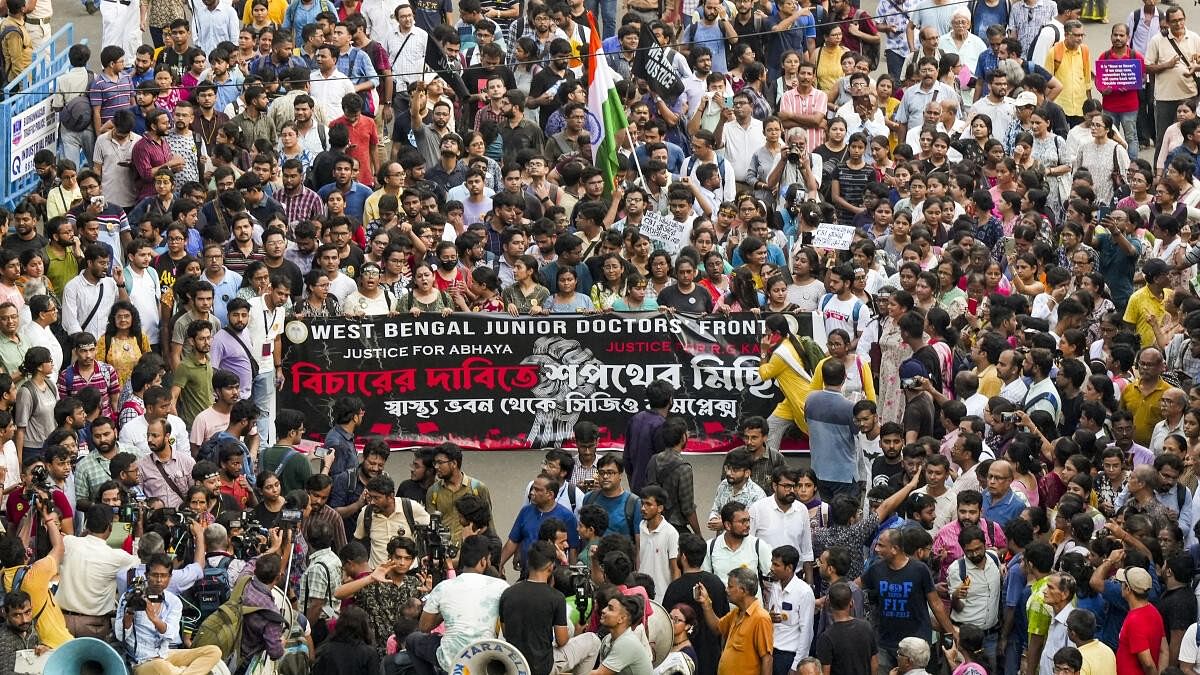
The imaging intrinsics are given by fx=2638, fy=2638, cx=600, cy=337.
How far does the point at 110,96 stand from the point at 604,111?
4244mm

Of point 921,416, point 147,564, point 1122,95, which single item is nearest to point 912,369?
point 921,416

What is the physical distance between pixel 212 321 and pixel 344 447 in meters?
1.83

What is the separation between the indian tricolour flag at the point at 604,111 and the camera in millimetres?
21781

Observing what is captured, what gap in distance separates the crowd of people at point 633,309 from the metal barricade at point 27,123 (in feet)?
0.50

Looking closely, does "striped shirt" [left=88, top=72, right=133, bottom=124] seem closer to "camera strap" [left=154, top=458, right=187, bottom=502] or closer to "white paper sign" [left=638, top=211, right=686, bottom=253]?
"white paper sign" [left=638, top=211, right=686, bottom=253]

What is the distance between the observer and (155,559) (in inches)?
584

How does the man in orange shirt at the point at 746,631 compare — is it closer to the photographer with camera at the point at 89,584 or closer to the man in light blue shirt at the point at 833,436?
the man in light blue shirt at the point at 833,436

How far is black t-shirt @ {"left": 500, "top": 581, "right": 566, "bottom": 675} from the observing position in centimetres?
1436

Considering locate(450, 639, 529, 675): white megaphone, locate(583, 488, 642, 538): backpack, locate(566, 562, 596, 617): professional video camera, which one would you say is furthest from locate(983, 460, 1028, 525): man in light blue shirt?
locate(450, 639, 529, 675): white megaphone

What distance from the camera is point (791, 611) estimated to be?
1527cm

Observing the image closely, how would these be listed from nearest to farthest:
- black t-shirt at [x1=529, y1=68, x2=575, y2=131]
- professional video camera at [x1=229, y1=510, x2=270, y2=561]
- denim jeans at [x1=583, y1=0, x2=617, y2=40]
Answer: professional video camera at [x1=229, y1=510, x2=270, y2=561], black t-shirt at [x1=529, y1=68, x2=575, y2=131], denim jeans at [x1=583, y1=0, x2=617, y2=40]

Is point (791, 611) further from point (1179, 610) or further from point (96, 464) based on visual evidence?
point (96, 464)

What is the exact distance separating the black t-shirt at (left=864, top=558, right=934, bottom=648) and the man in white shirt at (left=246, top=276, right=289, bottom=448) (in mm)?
5066

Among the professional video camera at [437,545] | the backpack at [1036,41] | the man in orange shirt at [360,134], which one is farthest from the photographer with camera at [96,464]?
the backpack at [1036,41]
